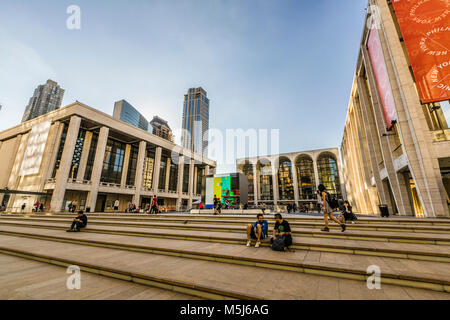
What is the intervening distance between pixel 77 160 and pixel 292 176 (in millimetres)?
60303

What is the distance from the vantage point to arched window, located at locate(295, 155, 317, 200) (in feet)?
211

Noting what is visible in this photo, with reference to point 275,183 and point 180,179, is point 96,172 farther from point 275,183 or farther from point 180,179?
point 275,183

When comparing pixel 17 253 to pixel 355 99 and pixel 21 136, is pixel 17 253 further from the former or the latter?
pixel 21 136

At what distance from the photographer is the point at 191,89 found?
177125 millimetres

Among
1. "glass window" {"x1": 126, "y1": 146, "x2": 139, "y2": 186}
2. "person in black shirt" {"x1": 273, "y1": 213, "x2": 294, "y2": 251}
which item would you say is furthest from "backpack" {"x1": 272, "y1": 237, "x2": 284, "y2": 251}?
"glass window" {"x1": 126, "y1": 146, "x2": 139, "y2": 186}

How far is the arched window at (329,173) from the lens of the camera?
6141 cm

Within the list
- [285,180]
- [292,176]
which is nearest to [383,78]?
[292,176]

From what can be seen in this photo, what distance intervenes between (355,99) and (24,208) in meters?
49.8

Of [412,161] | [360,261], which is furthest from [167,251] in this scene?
[412,161]

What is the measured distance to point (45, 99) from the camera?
5241 inches

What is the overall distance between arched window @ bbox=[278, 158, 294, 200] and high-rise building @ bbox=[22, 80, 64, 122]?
16375 cm

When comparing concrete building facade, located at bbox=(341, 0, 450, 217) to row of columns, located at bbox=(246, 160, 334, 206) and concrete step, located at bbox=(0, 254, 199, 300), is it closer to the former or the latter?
concrete step, located at bbox=(0, 254, 199, 300)

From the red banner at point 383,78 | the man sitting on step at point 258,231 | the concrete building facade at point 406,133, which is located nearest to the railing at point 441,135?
the concrete building facade at point 406,133

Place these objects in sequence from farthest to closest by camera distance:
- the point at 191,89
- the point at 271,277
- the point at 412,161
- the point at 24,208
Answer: the point at 191,89
the point at 24,208
the point at 412,161
the point at 271,277
